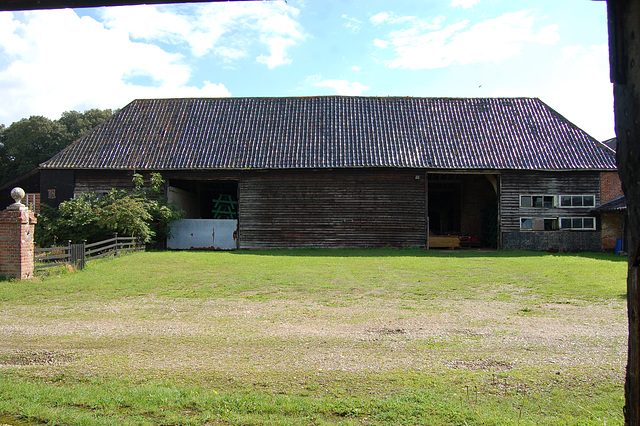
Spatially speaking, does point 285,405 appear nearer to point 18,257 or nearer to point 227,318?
point 227,318

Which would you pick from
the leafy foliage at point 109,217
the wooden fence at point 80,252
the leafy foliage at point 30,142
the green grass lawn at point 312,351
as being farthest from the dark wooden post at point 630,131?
the leafy foliage at point 30,142

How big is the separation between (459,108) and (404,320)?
69.7ft

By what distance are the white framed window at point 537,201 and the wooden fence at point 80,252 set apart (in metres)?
18.2

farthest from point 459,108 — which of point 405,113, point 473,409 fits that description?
point 473,409

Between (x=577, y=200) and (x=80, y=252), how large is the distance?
2167 centimetres

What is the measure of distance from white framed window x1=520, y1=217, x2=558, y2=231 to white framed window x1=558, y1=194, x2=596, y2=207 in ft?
3.14

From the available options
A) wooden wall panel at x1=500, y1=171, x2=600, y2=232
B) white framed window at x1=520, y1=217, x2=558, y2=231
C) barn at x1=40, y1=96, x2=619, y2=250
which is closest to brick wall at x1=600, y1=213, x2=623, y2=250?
barn at x1=40, y1=96, x2=619, y2=250

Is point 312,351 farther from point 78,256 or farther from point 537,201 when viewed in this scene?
point 537,201

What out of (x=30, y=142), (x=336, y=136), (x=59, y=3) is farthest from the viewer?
(x=30, y=142)

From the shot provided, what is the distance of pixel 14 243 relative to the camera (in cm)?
1170

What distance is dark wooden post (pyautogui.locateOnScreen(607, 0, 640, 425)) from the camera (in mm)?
2477

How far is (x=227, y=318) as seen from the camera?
7.92 metres

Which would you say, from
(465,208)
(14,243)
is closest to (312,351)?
(14,243)

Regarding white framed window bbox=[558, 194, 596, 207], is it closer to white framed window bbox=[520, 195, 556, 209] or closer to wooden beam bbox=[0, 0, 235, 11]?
white framed window bbox=[520, 195, 556, 209]
